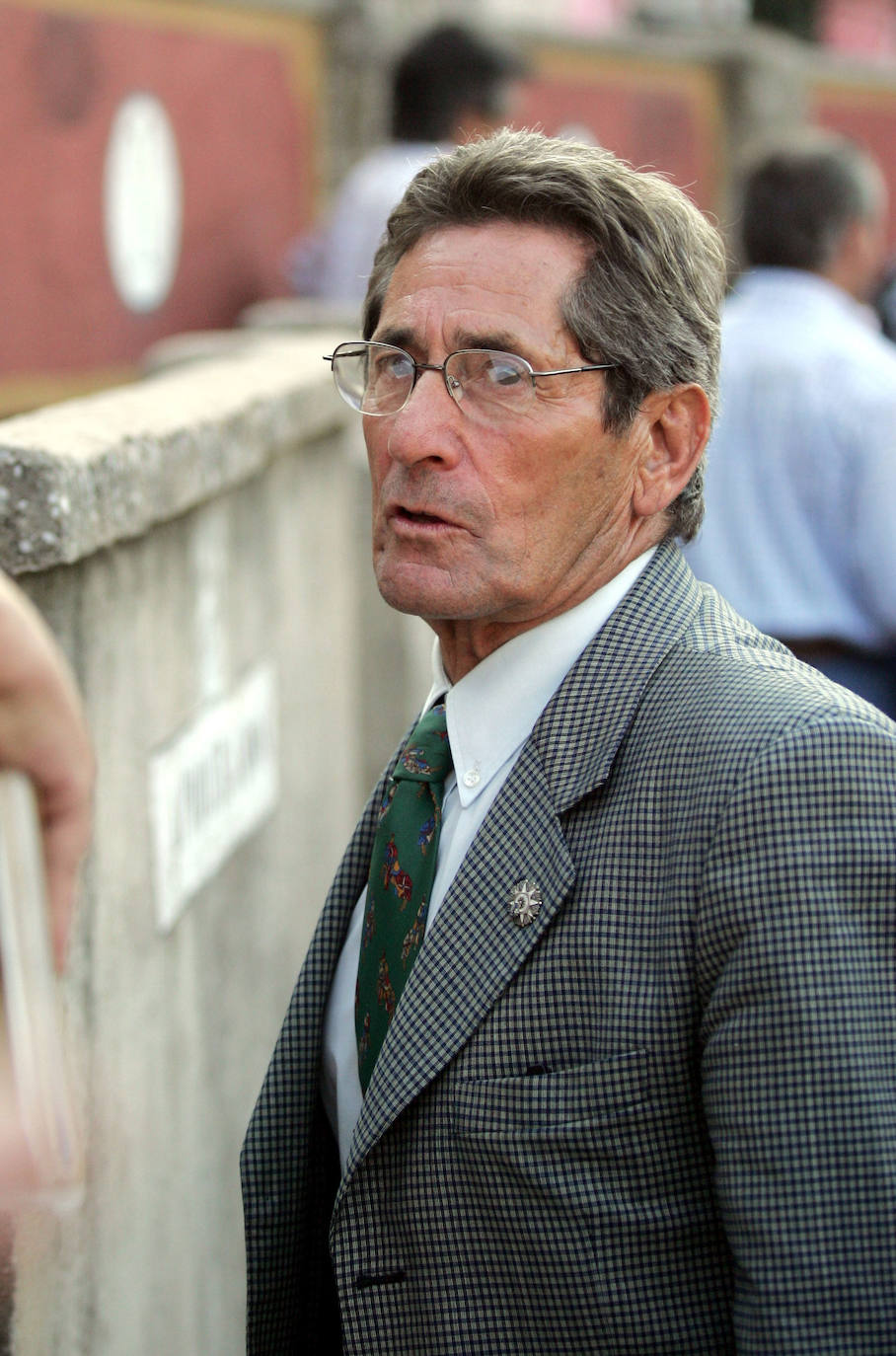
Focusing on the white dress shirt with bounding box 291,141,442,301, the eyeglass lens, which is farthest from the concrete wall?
the white dress shirt with bounding box 291,141,442,301

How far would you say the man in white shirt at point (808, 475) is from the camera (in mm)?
3633

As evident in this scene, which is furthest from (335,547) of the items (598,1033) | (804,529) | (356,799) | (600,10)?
(600,10)

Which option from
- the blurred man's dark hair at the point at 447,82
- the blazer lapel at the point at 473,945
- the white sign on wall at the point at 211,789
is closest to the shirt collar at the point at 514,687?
the blazer lapel at the point at 473,945

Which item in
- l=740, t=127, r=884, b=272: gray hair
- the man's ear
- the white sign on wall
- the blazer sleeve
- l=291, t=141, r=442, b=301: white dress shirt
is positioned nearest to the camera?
the blazer sleeve

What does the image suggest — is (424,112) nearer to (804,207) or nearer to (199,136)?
(199,136)

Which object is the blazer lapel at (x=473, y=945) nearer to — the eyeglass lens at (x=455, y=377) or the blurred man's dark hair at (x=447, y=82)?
the eyeglass lens at (x=455, y=377)

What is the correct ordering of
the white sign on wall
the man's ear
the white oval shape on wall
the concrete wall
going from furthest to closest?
the white oval shape on wall < the white sign on wall < the concrete wall < the man's ear

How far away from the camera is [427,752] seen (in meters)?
1.84

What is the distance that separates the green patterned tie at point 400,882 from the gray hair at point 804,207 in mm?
2549

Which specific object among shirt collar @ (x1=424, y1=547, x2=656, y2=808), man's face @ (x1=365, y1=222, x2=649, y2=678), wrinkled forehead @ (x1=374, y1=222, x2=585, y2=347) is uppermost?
wrinkled forehead @ (x1=374, y1=222, x2=585, y2=347)

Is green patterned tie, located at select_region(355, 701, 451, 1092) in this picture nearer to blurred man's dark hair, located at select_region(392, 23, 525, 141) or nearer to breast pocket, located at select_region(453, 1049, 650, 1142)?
breast pocket, located at select_region(453, 1049, 650, 1142)

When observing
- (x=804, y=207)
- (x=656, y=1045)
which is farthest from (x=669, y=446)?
(x=804, y=207)

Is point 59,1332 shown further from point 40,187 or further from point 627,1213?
point 40,187

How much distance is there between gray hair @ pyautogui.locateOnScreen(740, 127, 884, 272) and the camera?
4.04m
